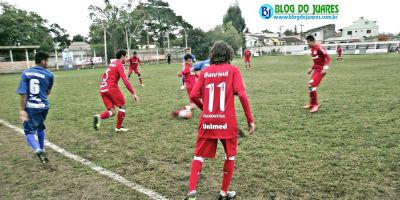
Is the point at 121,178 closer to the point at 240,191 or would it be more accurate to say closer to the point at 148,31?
the point at 240,191

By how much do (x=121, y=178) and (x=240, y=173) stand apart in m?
1.76

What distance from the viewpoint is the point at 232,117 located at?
3.66 m

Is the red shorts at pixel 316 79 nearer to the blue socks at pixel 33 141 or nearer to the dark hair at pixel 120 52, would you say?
the dark hair at pixel 120 52

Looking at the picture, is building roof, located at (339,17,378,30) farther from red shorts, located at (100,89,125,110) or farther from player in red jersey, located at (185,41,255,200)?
player in red jersey, located at (185,41,255,200)

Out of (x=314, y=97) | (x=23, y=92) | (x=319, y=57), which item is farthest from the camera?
(x=319, y=57)

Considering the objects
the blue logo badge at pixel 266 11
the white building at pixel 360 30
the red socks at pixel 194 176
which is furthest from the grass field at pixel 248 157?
the white building at pixel 360 30

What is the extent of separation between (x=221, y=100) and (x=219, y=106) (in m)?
0.07

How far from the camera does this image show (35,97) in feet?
17.9

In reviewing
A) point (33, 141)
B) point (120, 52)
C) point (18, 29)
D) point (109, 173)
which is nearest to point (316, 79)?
point (120, 52)

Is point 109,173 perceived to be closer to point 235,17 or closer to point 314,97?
point 314,97

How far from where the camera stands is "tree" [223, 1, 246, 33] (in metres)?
106

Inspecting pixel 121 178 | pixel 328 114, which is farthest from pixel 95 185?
pixel 328 114

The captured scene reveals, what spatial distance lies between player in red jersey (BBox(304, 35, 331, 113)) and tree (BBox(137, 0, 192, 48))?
72.6 metres

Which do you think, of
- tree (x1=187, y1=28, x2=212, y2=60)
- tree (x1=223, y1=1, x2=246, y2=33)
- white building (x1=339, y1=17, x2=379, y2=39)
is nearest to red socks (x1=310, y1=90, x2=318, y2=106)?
tree (x1=187, y1=28, x2=212, y2=60)
